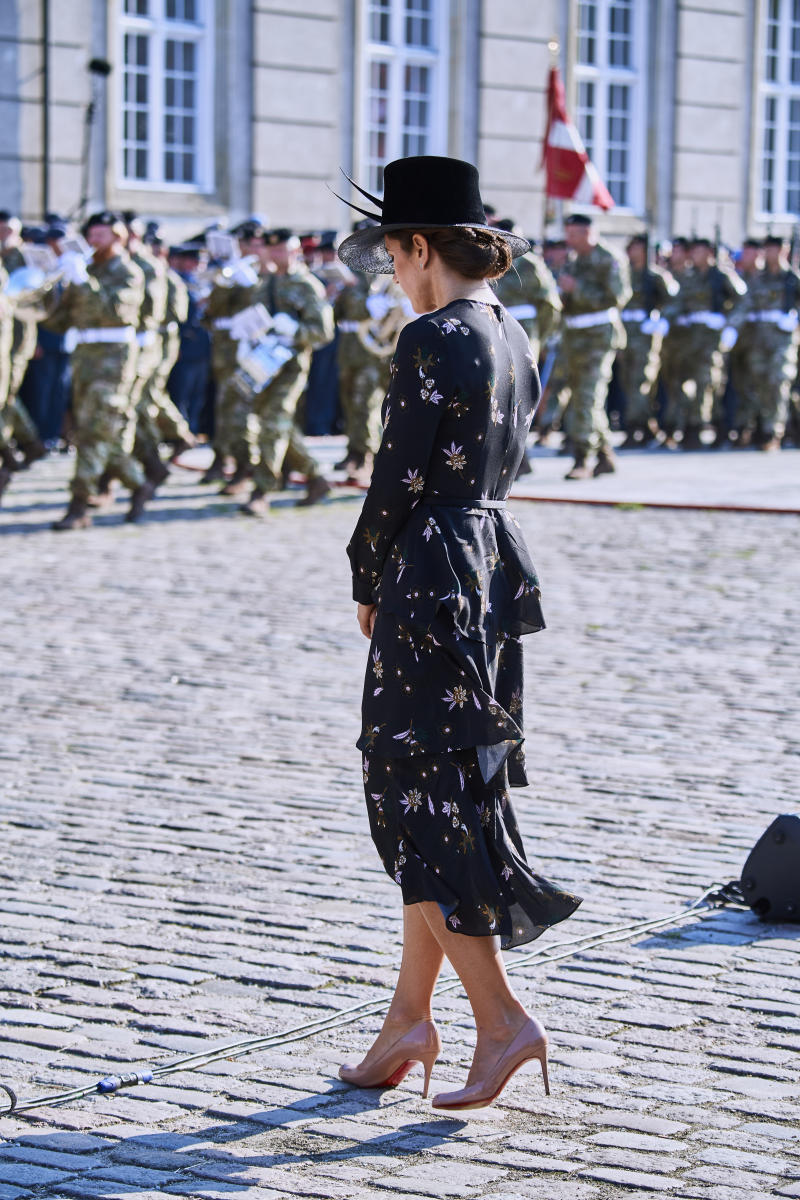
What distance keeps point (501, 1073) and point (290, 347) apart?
11.0 meters

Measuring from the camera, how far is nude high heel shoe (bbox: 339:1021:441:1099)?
4133 millimetres

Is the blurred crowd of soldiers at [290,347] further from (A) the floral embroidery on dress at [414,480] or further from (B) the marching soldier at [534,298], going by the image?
(A) the floral embroidery on dress at [414,480]

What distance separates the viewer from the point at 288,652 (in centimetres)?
948

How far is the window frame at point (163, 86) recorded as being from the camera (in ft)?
75.2

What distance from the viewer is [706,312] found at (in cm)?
2091

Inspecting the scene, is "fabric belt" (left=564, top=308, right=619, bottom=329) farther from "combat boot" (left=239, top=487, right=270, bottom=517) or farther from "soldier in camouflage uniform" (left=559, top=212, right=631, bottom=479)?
"combat boot" (left=239, top=487, right=270, bottom=517)

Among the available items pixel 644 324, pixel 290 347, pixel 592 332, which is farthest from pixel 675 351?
pixel 290 347

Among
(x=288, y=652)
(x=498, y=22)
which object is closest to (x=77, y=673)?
(x=288, y=652)

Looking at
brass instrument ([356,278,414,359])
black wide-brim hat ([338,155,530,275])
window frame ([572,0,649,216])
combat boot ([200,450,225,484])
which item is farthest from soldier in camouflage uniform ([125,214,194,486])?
window frame ([572,0,649,216])

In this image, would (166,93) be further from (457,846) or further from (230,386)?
(457,846)

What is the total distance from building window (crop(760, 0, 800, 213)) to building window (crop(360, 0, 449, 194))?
608cm

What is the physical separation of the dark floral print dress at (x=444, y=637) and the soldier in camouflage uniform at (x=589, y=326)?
13.6 metres

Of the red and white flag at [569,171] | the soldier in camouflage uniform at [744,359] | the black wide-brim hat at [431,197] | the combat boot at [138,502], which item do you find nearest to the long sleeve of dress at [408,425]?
the black wide-brim hat at [431,197]

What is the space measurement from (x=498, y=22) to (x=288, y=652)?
17642 mm
